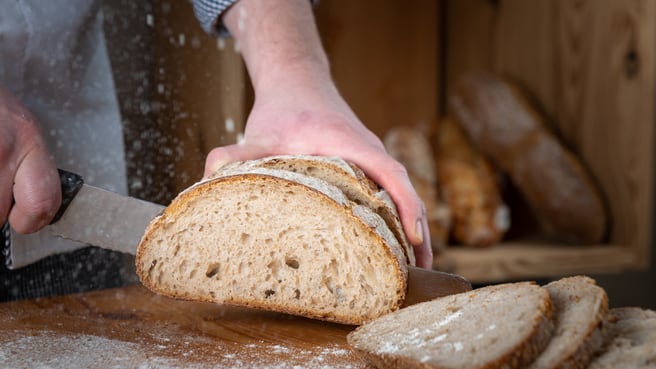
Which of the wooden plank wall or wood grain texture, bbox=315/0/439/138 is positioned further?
wood grain texture, bbox=315/0/439/138

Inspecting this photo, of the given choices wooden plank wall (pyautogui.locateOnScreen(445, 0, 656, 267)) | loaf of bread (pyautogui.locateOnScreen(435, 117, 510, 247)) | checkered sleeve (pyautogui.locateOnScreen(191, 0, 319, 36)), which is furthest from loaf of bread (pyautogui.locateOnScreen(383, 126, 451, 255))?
checkered sleeve (pyautogui.locateOnScreen(191, 0, 319, 36))

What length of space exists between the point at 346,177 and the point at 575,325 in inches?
18.1

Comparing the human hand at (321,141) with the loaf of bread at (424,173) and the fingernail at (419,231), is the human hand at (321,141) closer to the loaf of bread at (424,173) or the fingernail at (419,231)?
the fingernail at (419,231)

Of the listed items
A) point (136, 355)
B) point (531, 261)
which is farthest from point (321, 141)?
point (531, 261)

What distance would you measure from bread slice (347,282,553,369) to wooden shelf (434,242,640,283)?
1.17 m

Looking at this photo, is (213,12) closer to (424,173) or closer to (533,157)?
(424,173)

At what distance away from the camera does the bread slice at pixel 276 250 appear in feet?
3.91

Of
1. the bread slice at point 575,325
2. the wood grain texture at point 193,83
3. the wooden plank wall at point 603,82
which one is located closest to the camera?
the bread slice at point 575,325

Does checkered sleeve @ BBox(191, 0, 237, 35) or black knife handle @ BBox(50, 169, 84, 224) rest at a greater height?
checkered sleeve @ BBox(191, 0, 237, 35)

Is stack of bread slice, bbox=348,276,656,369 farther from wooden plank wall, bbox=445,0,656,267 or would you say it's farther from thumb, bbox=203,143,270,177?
wooden plank wall, bbox=445,0,656,267

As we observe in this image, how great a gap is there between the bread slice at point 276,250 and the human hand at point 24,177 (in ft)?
0.53

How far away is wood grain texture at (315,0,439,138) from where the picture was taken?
2.75 m

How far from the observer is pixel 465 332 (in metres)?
0.99

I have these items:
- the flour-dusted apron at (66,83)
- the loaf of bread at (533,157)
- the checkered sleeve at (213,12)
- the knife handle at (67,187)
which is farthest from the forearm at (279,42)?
the loaf of bread at (533,157)
